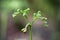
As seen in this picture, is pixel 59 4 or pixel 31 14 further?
pixel 59 4

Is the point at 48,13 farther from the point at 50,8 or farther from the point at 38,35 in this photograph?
the point at 38,35

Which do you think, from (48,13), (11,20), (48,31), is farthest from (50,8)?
(11,20)

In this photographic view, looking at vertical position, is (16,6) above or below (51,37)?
above

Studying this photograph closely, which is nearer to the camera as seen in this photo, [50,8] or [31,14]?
[31,14]

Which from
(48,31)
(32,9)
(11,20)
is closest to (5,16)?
(11,20)

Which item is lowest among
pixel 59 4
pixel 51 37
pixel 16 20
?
pixel 51 37

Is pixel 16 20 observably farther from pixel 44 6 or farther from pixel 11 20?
pixel 44 6
